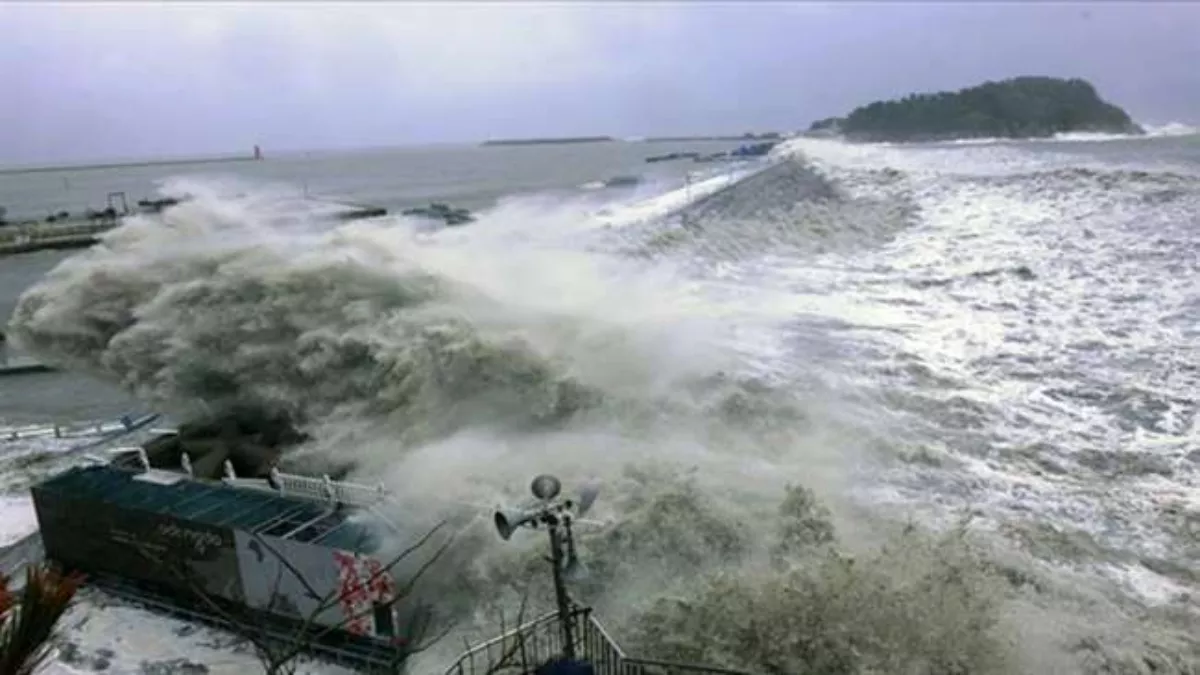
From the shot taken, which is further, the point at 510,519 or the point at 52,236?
the point at 52,236

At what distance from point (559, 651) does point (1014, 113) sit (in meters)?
98.1

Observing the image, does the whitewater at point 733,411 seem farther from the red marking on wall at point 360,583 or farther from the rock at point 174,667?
the red marking on wall at point 360,583

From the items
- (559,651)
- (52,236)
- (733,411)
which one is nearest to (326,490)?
(559,651)

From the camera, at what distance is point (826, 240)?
117ft

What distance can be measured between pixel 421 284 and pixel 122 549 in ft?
24.7

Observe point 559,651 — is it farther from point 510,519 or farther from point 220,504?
point 220,504

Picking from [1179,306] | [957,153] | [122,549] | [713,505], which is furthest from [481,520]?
[957,153]

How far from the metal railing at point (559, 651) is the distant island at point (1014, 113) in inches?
3791

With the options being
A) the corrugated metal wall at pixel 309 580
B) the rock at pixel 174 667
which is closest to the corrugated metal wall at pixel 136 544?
the corrugated metal wall at pixel 309 580

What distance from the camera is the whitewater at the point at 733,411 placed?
430 inches

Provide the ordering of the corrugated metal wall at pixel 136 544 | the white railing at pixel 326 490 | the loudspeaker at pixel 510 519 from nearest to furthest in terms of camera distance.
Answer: the loudspeaker at pixel 510 519
the corrugated metal wall at pixel 136 544
the white railing at pixel 326 490

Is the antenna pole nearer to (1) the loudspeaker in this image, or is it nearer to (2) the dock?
(1) the loudspeaker

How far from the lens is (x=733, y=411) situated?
17266 mm

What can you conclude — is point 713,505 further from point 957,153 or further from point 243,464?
point 957,153
